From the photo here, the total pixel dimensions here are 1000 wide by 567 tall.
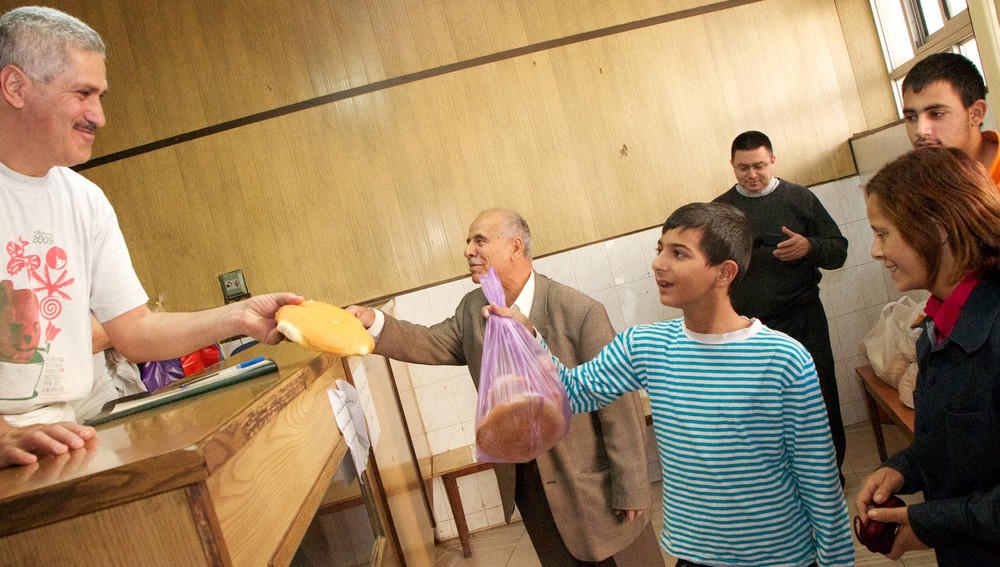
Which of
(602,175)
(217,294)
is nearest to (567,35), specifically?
(602,175)

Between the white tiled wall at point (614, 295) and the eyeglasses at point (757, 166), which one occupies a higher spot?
the eyeglasses at point (757, 166)

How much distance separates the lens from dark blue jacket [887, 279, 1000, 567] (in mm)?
1334

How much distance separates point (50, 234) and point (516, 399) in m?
1.21

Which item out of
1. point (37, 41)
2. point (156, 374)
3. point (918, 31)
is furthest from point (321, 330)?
point (918, 31)

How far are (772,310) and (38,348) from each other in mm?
3103

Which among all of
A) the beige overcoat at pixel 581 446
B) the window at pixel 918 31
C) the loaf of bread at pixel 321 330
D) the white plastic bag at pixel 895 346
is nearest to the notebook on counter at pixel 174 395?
the loaf of bread at pixel 321 330

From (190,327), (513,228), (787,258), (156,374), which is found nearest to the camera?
(190,327)

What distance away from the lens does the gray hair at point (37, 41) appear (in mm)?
1680

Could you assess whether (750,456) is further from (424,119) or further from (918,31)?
(918,31)

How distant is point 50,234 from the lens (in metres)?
1.79

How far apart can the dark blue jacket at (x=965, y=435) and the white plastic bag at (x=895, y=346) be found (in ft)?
7.56

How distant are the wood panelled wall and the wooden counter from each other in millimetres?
3657

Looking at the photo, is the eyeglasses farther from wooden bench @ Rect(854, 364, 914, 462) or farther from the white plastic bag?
wooden bench @ Rect(854, 364, 914, 462)

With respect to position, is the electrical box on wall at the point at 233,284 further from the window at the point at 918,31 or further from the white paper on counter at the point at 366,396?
the window at the point at 918,31
